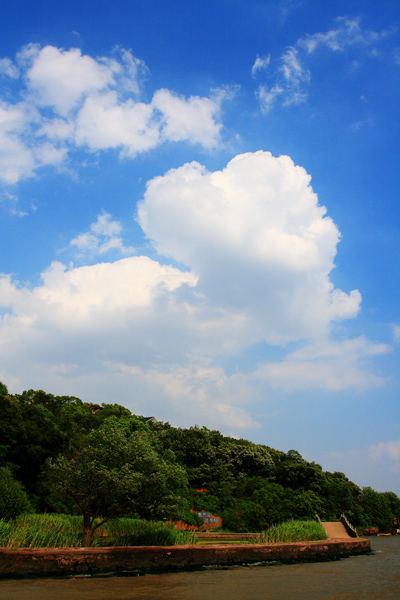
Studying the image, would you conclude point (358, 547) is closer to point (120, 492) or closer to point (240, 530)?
point (240, 530)

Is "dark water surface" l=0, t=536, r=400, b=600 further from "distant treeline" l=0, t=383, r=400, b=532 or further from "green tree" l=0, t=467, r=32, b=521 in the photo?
"distant treeline" l=0, t=383, r=400, b=532

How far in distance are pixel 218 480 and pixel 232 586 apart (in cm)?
2955

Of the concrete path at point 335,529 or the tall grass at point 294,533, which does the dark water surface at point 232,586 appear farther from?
the concrete path at point 335,529

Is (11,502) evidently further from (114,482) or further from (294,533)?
(294,533)

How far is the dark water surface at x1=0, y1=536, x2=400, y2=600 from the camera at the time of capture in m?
11.0

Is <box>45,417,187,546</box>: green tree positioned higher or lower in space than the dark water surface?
higher

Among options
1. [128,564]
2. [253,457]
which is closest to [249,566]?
[128,564]

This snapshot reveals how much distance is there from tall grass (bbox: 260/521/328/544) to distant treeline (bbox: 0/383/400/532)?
440cm

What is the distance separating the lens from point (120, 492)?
16141 millimetres

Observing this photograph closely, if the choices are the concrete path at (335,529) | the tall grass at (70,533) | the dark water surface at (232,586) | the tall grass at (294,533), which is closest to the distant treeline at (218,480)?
the tall grass at (70,533)

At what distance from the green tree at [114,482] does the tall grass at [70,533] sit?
1.07 m

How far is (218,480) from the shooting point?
40625mm

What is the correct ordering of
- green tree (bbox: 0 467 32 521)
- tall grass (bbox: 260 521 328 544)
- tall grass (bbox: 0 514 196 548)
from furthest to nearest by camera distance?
1. tall grass (bbox: 260 521 328 544)
2. green tree (bbox: 0 467 32 521)
3. tall grass (bbox: 0 514 196 548)

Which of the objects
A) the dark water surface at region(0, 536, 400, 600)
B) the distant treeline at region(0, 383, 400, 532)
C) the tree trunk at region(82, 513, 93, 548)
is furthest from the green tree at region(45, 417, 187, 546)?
the dark water surface at region(0, 536, 400, 600)
